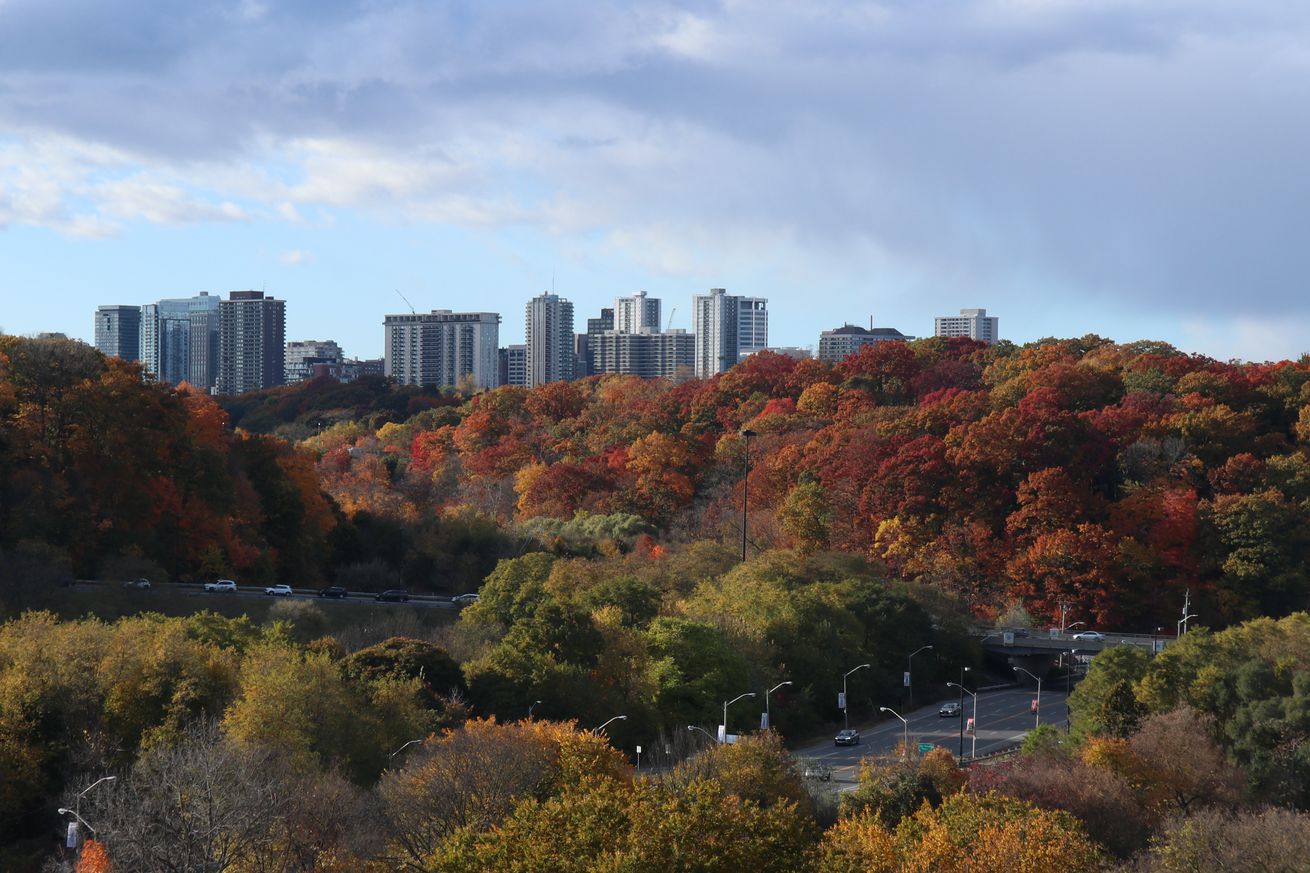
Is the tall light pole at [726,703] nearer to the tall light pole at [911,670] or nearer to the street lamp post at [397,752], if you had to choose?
the street lamp post at [397,752]

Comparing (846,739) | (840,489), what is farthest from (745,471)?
(846,739)

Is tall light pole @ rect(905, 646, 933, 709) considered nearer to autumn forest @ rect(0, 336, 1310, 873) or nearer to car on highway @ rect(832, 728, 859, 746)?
autumn forest @ rect(0, 336, 1310, 873)

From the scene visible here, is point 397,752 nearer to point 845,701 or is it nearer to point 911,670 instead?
point 845,701

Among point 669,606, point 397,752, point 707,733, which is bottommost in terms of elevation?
point 707,733

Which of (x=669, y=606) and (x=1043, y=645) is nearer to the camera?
(x=669, y=606)

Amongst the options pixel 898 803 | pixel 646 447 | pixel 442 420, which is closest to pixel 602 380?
pixel 442 420

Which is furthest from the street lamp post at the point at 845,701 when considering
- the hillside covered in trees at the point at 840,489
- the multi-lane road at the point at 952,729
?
the hillside covered in trees at the point at 840,489

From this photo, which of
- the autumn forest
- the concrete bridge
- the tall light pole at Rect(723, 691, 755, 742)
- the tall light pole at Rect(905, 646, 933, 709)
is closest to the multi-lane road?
the tall light pole at Rect(905, 646, 933, 709)

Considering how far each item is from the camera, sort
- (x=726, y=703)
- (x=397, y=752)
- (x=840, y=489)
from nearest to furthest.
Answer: (x=397, y=752)
(x=726, y=703)
(x=840, y=489)
